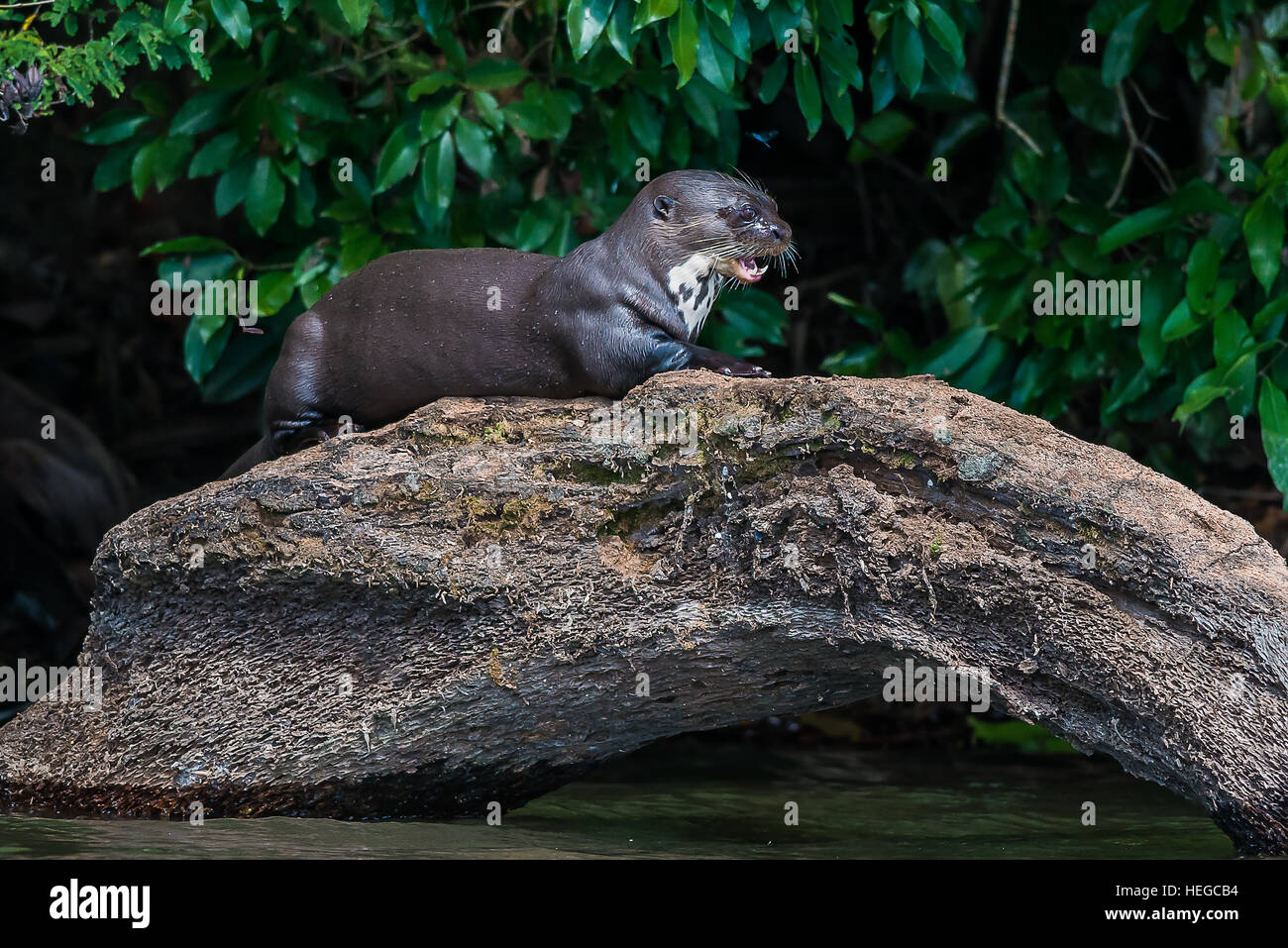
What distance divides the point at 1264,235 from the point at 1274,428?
567 millimetres

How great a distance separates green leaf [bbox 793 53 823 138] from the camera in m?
4.14

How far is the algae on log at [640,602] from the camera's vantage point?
2.87 meters

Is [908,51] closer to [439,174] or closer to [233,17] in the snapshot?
[439,174]

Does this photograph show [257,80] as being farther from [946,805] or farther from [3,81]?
[946,805]

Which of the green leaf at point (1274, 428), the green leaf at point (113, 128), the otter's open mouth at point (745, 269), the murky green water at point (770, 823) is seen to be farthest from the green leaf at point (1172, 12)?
the green leaf at point (113, 128)

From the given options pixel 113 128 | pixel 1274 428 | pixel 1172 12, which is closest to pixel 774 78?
pixel 1172 12

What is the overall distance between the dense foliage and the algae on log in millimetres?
1250

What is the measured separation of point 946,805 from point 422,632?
1.77 metres

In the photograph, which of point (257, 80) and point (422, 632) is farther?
point (257, 80)

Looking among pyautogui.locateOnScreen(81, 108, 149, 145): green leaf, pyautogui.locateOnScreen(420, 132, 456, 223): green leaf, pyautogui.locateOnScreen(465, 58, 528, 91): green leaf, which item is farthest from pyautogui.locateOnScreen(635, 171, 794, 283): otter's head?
pyautogui.locateOnScreen(81, 108, 149, 145): green leaf

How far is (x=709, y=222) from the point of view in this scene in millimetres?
3473

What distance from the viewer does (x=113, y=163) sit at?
182 inches

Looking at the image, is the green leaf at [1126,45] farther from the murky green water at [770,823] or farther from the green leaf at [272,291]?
the green leaf at [272,291]

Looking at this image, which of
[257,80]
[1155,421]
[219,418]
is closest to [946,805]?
[1155,421]
